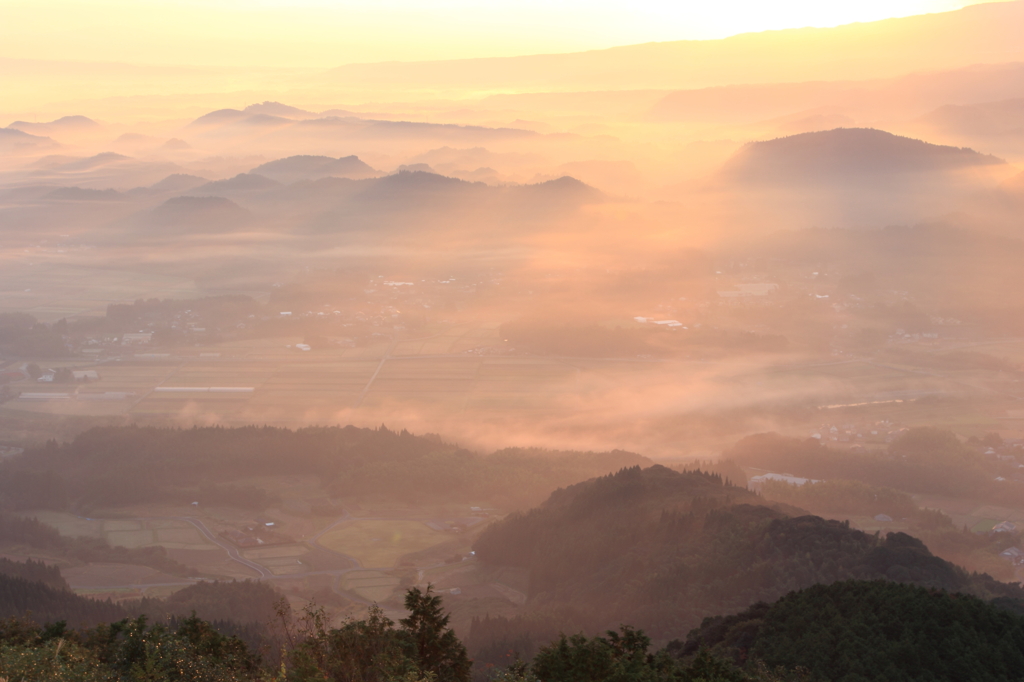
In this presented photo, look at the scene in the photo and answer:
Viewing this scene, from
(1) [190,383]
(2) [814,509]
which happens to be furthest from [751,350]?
(1) [190,383]

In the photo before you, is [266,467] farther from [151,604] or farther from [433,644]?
[433,644]

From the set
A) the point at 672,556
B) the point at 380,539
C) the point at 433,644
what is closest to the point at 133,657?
the point at 433,644

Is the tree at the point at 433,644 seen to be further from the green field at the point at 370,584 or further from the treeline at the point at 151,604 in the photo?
the green field at the point at 370,584

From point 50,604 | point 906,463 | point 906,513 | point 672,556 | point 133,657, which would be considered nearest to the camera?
point 133,657

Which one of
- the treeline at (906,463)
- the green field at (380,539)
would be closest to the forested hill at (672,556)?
the green field at (380,539)

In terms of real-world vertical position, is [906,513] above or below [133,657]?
below

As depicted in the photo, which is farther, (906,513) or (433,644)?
(906,513)
